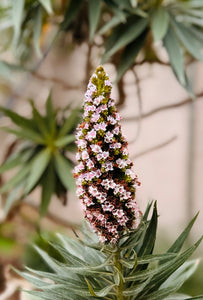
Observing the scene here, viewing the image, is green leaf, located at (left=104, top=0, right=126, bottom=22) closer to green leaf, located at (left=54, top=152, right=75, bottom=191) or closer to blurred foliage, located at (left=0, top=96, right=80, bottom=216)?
blurred foliage, located at (left=0, top=96, right=80, bottom=216)

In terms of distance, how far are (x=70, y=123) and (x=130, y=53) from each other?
343 mm

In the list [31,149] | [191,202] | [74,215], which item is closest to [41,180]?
[31,149]

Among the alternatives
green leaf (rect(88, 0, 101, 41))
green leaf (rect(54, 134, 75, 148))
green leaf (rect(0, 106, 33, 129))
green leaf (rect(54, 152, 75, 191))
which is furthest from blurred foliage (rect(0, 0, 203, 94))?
green leaf (rect(54, 152, 75, 191))

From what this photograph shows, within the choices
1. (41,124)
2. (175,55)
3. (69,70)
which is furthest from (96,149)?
(69,70)

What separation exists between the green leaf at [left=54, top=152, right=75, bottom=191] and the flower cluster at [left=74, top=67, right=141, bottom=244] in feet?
2.73

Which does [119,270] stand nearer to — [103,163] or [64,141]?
[103,163]

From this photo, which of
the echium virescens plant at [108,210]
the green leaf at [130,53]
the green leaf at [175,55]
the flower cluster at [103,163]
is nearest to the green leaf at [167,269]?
the echium virescens plant at [108,210]

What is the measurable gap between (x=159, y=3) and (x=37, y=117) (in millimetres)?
612

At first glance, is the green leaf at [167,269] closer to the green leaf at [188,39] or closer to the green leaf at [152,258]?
the green leaf at [152,258]

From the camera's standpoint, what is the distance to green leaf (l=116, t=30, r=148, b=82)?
1.47 metres

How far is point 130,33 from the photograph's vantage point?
4.70ft

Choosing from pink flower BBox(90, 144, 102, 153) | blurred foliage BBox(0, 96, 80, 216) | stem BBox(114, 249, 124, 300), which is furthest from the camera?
blurred foliage BBox(0, 96, 80, 216)

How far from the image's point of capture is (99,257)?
0.85m

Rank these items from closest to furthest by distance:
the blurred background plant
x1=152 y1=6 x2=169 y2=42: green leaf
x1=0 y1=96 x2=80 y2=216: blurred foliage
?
x1=152 y1=6 x2=169 y2=42: green leaf, the blurred background plant, x1=0 y1=96 x2=80 y2=216: blurred foliage
